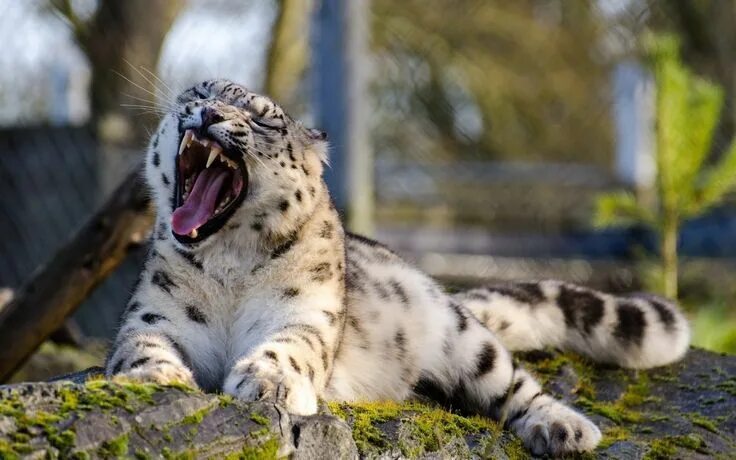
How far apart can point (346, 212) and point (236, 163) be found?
6.98 ft

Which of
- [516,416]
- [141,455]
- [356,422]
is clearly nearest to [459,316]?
[516,416]

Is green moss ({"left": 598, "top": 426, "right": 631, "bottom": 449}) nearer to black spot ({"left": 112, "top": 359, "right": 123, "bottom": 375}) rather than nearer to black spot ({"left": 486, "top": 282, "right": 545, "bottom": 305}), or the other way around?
black spot ({"left": 486, "top": 282, "right": 545, "bottom": 305})

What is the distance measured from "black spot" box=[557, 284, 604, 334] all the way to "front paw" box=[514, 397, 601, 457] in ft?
2.97

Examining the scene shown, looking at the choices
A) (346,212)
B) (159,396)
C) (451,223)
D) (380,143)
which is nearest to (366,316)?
(159,396)

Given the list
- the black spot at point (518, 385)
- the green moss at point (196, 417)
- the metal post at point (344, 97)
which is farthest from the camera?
the metal post at point (344, 97)

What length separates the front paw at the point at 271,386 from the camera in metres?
2.57

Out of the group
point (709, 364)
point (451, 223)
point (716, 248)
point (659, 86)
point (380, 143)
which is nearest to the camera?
point (709, 364)

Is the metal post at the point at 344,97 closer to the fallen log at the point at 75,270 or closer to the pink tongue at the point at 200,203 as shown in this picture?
the fallen log at the point at 75,270

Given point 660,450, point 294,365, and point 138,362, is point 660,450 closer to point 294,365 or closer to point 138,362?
point 294,365

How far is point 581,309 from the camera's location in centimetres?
416


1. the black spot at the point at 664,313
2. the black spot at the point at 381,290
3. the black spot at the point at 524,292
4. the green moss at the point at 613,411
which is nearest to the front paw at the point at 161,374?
the black spot at the point at 381,290

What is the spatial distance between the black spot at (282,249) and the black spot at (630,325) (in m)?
Answer: 1.46

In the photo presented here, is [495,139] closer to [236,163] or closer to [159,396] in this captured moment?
[236,163]

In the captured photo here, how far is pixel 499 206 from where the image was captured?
9.59m
